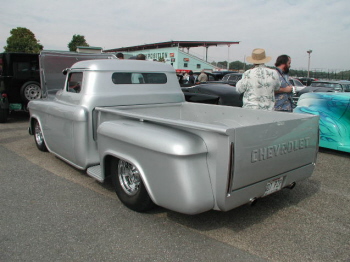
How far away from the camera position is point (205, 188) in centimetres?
268

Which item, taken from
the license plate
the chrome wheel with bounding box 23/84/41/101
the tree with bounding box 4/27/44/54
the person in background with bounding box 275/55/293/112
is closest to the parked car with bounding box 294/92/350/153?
the person in background with bounding box 275/55/293/112

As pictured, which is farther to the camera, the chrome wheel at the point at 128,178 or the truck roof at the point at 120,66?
the truck roof at the point at 120,66

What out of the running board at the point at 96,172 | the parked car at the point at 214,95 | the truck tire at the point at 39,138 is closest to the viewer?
the running board at the point at 96,172

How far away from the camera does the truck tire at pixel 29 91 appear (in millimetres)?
9104

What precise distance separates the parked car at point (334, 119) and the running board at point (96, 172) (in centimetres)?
442

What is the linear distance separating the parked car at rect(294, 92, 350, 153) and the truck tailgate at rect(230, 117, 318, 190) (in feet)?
9.50

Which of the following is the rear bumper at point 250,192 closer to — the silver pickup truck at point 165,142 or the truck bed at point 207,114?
the silver pickup truck at point 165,142

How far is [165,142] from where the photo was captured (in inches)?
106

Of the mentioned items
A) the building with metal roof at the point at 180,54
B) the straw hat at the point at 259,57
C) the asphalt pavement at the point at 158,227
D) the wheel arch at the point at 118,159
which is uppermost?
the building with metal roof at the point at 180,54

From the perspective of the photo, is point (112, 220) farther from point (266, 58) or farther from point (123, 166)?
point (266, 58)

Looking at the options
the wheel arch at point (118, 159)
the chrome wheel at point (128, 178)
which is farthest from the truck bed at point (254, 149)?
the chrome wheel at point (128, 178)

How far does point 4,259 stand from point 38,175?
2.18 meters

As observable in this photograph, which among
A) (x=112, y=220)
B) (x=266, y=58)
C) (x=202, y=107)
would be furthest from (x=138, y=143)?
(x=266, y=58)

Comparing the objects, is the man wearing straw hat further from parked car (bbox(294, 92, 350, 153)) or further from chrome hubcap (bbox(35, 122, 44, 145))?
chrome hubcap (bbox(35, 122, 44, 145))
